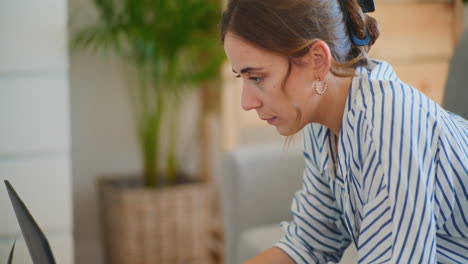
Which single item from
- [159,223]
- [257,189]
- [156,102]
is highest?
[156,102]

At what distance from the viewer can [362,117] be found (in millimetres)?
1043

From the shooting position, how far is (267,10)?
103 cm

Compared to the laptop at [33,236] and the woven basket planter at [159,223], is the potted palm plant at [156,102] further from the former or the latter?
the laptop at [33,236]

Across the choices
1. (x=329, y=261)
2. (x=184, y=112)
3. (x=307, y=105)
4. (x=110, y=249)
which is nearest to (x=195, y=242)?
(x=110, y=249)

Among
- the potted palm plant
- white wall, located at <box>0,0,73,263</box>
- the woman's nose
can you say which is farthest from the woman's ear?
the potted palm plant

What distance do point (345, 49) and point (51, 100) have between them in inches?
48.7

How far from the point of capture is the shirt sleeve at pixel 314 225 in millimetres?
1306

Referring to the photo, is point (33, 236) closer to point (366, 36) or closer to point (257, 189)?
point (366, 36)

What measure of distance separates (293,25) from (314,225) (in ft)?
1.50

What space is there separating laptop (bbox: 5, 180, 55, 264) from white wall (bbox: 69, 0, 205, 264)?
6.34 ft

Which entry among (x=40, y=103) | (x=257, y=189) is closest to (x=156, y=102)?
(x=40, y=103)

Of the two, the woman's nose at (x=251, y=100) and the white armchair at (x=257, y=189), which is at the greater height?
the woman's nose at (x=251, y=100)

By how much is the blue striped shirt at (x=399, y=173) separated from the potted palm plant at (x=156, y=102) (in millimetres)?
1313

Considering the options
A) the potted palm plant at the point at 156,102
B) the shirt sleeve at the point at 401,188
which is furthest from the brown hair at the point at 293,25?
the potted palm plant at the point at 156,102
